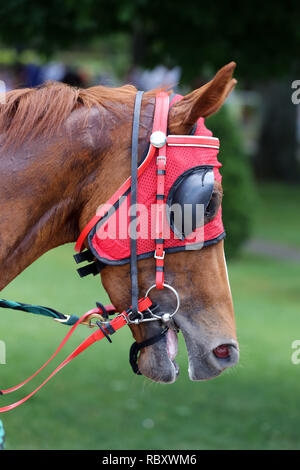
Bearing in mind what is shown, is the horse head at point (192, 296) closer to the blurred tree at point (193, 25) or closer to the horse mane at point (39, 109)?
the horse mane at point (39, 109)

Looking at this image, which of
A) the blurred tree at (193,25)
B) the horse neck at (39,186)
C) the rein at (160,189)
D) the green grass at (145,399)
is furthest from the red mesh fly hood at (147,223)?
the green grass at (145,399)

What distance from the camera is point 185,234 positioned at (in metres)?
2.25

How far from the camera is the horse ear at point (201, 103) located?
2.16 m

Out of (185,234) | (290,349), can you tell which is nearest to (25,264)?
(185,234)

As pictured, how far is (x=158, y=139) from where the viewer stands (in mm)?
2227

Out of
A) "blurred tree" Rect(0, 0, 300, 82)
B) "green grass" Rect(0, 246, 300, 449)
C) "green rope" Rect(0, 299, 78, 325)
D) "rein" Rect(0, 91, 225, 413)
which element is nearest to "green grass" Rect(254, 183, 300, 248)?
"green grass" Rect(0, 246, 300, 449)

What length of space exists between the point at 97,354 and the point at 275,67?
3662 mm

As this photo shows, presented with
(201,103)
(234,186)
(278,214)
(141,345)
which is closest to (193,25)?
(201,103)

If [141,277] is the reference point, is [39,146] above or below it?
above

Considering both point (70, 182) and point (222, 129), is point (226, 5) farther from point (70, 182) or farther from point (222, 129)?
point (222, 129)

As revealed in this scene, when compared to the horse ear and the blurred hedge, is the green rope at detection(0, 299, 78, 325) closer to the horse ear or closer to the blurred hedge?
the horse ear

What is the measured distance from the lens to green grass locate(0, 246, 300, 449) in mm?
5363

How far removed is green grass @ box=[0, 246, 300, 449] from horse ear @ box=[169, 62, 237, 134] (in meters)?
3.41

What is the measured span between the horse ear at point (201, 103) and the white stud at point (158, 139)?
6 centimetres
